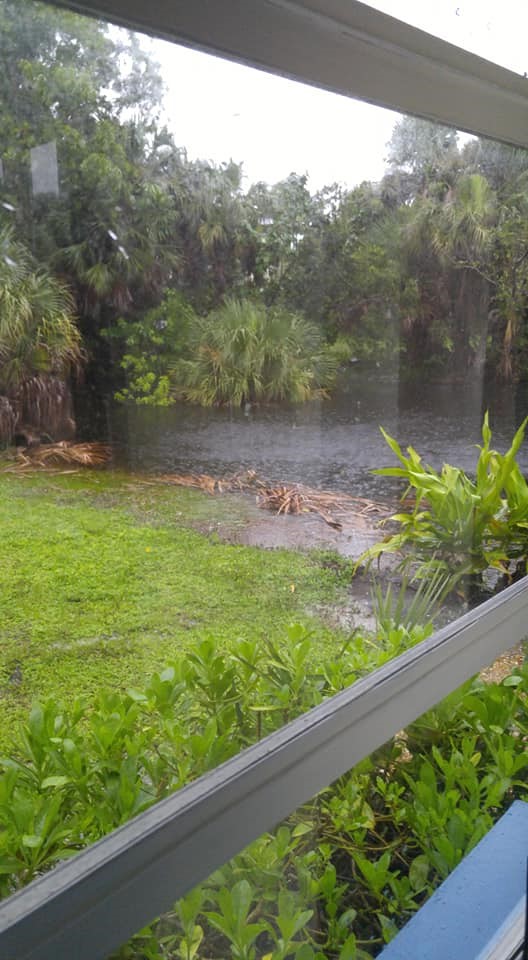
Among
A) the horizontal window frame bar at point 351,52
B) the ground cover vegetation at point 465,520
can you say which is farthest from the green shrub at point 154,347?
the ground cover vegetation at point 465,520

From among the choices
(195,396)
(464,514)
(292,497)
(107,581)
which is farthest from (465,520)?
(107,581)

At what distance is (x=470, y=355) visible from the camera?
196 cm

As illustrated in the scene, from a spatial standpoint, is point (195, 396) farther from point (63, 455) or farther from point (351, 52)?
point (351, 52)

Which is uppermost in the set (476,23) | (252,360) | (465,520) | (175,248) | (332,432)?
(476,23)

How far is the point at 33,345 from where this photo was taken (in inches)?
35.4

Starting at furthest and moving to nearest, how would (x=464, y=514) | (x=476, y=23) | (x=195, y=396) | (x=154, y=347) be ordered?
(x=464, y=514) < (x=476, y=23) < (x=195, y=396) < (x=154, y=347)

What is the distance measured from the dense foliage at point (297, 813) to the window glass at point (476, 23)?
1092 millimetres

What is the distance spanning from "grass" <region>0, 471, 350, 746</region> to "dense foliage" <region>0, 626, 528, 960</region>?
43 mm

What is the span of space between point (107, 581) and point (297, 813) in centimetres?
59

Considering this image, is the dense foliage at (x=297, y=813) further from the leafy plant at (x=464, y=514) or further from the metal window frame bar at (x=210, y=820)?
the leafy plant at (x=464, y=514)

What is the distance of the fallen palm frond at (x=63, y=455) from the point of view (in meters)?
0.94

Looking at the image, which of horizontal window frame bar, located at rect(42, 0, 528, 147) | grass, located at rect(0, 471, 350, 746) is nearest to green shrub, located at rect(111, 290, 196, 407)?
grass, located at rect(0, 471, 350, 746)

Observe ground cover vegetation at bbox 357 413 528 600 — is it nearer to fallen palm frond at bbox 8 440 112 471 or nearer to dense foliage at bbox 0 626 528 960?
dense foliage at bbox 0 626 528 960

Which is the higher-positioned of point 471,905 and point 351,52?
point 351,52
